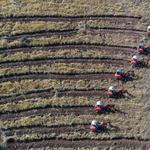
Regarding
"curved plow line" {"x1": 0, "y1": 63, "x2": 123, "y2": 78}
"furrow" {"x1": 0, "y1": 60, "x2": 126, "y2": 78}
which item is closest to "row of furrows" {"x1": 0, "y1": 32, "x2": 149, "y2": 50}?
"furrow" {"x1": 0, "y1": 60, "x2": 126, "y2": 78}

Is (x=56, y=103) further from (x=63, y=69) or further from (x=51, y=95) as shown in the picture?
(x=63, y=69)

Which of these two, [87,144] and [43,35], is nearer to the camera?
[87,144]

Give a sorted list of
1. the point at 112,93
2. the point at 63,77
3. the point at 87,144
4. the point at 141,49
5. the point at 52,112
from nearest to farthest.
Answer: the point at 87,144 → the point at 52,112 → the point at 112,93 → the point at 63,77 → the point at 141,49

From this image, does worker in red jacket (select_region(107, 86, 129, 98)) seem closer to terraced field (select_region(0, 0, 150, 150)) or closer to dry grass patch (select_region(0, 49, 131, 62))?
terraced field (select_region(0, 0, 150, 150))

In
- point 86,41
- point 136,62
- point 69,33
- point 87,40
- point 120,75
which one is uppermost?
point 69,33

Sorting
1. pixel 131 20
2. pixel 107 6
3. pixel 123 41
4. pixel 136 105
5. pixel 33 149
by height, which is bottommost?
pixel 33 149

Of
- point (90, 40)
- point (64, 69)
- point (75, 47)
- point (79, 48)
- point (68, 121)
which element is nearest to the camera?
point (68, 121)

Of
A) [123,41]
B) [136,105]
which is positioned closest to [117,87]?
[136,105]

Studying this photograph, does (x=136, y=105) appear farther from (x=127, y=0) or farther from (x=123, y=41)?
(x=127, y=0)

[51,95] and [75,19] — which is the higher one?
[75,19]

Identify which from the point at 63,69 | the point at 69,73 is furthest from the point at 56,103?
the point at 63,69
